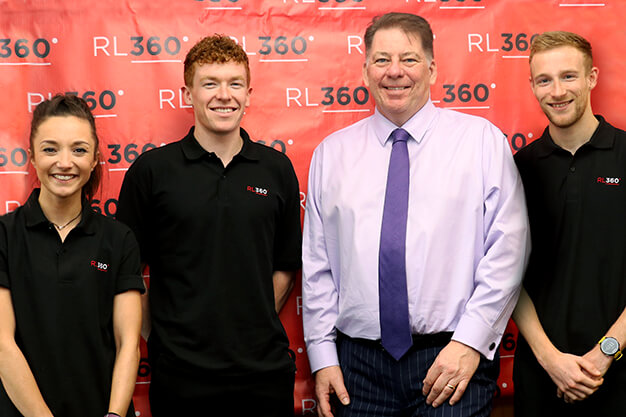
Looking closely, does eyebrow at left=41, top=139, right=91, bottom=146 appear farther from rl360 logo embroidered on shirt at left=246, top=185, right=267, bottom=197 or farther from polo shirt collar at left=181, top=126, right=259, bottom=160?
rl360 logo embroidered on shirt at left=246, top=185, right=267, bottom=197

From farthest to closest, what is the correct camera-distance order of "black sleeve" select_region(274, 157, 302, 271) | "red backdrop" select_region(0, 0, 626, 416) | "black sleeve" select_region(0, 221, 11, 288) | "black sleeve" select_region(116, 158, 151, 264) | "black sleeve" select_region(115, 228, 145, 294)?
"red backdrop" select_region(0, 0, 626, 416), "black sleeve" select_region(274, 157, 302, 271), "black sleeve" select_region(116, 158, 151, 264), "black sleeve" select_region(115, 228, 145, 294), "black sleeve" select_region(0, 221, 11, 288)

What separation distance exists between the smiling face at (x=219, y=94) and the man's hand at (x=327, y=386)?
841 millimetres

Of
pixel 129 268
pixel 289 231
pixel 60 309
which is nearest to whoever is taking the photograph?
pixel 60 309

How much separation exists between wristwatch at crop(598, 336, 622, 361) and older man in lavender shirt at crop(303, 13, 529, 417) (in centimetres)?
28

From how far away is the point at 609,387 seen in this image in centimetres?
216

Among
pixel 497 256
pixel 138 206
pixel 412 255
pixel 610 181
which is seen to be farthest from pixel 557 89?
pixel 138 206

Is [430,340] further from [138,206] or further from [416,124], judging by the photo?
[138,206]

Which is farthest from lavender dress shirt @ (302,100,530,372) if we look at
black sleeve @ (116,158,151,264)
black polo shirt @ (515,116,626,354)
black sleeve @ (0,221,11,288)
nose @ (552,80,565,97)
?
black sleeve @ (0,221,11,288)

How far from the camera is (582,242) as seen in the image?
2.17 metres

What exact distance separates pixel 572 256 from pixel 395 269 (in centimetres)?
55

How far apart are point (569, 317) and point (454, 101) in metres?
0.93

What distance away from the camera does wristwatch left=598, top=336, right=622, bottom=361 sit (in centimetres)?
210

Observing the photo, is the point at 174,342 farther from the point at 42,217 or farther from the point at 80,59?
the point at 80,59

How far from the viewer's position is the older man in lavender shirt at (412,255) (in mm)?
2111
